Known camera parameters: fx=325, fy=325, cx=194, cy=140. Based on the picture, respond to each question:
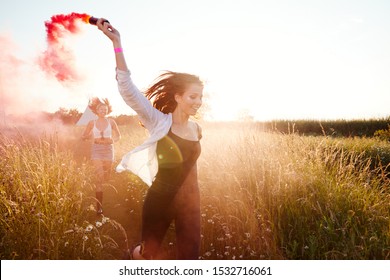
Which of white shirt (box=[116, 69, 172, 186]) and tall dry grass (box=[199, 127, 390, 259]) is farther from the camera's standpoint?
tall dry grass (box=[199, 127, 390, 259])

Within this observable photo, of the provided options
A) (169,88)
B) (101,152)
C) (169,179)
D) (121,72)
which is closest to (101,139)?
(101,152)

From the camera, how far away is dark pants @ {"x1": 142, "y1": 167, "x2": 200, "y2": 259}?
2.71 m

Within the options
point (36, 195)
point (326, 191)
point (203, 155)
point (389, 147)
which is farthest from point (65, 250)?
point (389, 147)

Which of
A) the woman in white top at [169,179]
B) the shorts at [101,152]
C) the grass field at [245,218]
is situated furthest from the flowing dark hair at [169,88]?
the shorts at [101,152]

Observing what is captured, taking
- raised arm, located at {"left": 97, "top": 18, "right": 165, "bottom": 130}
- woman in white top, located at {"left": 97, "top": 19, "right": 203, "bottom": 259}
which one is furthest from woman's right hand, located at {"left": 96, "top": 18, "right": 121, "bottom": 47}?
woman in white top, located at {"left": 97, "top": 19, "right": 203, "bottom": 259}

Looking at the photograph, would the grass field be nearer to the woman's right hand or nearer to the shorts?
the shorts

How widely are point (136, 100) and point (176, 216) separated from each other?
1.04 m

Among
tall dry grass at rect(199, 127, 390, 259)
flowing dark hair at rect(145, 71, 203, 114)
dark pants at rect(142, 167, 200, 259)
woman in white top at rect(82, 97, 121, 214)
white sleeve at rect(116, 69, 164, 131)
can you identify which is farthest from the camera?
woman in white top at rect(82, 97, 121, 214)

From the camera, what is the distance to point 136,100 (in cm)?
253

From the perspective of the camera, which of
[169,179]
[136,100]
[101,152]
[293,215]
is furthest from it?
[101,152]

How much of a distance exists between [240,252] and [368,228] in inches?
55.3

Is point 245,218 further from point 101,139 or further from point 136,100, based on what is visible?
point 101,139

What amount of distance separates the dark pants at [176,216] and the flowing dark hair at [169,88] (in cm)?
77

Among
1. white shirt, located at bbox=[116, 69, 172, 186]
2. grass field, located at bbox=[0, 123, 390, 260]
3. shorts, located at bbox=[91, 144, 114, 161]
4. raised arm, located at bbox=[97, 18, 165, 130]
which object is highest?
raised arm, located at bbox=[97, 18, 165, 130]
